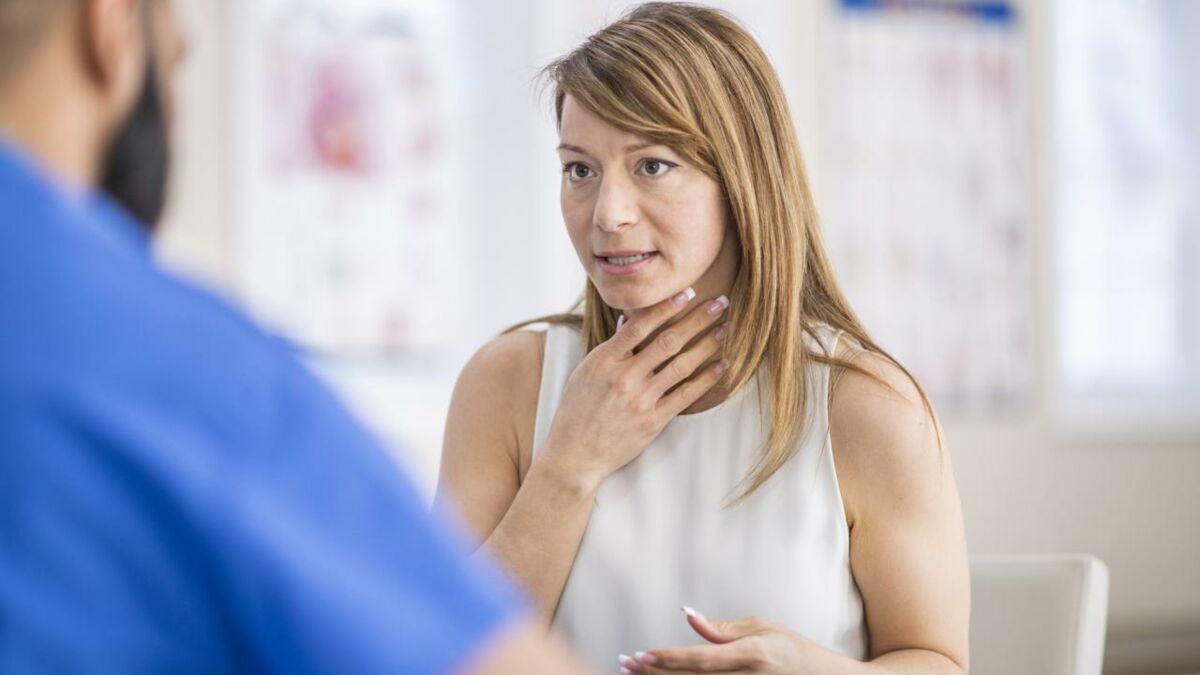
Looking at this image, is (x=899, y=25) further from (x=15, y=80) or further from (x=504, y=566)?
(x=15, y=80)

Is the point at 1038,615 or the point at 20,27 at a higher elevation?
the point at 20,27

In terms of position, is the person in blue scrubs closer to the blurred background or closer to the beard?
the beard

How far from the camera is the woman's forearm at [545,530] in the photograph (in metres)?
1.57

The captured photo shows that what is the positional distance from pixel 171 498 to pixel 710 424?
122 cm

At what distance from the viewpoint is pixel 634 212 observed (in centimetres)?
158

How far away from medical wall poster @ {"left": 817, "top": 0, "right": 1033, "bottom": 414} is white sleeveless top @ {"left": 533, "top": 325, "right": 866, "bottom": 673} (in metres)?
2.77

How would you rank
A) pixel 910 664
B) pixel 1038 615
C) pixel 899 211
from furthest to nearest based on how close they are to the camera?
pixel 899 211 < pixel 1038 615 < pixel 910 664

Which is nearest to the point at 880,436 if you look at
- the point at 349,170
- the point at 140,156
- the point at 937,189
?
the point at 140,156

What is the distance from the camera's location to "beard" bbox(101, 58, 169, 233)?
0.60 meters

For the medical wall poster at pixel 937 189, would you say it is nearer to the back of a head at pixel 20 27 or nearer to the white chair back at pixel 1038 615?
the white chair back at pixel 1038 615

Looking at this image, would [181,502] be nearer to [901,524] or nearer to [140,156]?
[140,156]

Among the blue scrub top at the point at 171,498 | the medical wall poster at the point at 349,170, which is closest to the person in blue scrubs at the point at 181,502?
the blue scrub top at the point at 171,498

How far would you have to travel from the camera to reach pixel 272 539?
50 centimetres

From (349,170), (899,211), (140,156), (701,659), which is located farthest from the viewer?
(899,211)
